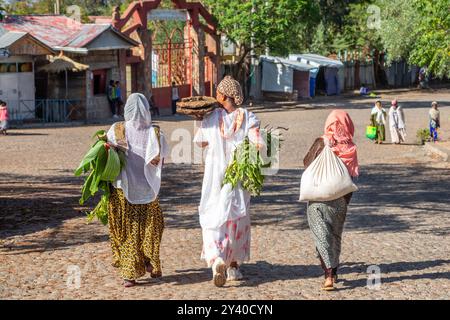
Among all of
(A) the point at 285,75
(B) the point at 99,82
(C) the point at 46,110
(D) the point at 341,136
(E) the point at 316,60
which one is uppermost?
(E) the point at 316,60

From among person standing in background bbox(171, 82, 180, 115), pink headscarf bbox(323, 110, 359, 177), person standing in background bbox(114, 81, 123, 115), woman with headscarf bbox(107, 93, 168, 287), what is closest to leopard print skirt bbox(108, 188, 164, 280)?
woman with headscarf bbox(107, 93, 168, 287)

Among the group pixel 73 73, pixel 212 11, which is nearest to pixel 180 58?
pixel 212 11

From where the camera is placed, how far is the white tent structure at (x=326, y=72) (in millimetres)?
51438

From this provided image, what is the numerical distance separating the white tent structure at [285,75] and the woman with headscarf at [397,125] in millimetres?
23163

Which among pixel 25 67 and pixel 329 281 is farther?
pixel 25 67

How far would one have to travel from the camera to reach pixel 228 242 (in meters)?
8.52

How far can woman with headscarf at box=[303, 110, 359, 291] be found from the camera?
8.39m

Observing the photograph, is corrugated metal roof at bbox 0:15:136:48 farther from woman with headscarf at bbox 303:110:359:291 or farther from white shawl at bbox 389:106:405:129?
woman with headscarf at bbox 303:110:359:291

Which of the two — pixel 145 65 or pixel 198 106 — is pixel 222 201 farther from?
pixel 145 65

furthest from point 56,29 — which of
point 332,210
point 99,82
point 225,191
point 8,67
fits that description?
point 332,210

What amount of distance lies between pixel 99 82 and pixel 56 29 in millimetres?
2628

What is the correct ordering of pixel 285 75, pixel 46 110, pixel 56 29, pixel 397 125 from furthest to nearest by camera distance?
pixel 285 75
pixel 56 29
pixel 46 110
pixel 397 125

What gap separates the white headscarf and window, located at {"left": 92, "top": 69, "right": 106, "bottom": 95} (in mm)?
28035
